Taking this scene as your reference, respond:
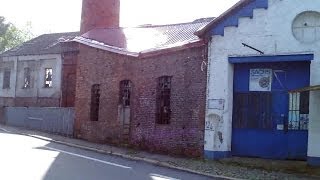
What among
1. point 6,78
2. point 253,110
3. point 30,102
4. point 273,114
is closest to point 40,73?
point 30,102

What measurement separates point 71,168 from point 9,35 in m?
63.9

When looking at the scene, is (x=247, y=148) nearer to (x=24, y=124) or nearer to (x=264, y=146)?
(x=264, y=146)

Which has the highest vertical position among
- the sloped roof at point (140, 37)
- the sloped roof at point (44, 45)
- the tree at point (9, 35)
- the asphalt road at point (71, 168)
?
the tree at point (9, 35)

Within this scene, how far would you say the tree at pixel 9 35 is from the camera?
2702 inches

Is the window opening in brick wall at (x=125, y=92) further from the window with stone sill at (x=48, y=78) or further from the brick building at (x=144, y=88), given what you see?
the window with stone sill at (x=48, y=78)

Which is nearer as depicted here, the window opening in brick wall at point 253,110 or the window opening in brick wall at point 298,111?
the window opening in brick wall at point 298,111

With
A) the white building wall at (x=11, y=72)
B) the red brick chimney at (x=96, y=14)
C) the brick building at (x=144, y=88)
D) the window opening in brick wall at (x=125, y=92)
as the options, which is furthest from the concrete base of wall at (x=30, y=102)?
the window opening in brick wall at (x=125, y=92)

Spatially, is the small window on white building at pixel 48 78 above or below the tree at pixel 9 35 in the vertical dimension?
below

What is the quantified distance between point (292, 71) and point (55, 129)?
16738 mm

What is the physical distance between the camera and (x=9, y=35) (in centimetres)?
7338

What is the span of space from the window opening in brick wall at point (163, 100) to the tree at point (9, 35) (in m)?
52.2

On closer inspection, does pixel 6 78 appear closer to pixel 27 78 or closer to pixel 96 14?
pixel 27 78

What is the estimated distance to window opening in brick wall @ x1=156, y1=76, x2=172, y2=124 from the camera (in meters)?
20.4

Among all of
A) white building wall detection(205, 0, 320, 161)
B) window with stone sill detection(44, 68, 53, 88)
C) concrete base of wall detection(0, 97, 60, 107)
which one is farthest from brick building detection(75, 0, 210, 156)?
window with stone sill detection(44, 68, 53, 88)
